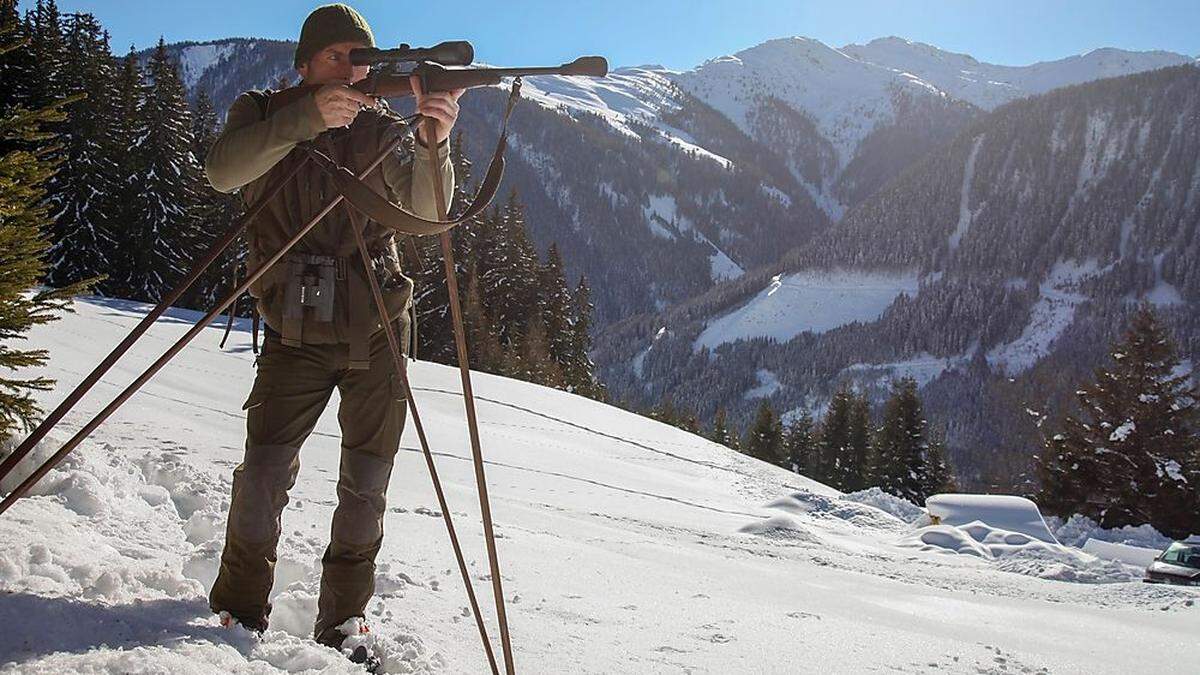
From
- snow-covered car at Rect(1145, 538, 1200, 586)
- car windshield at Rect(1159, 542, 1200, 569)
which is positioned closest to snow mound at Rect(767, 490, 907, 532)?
snow-covered car at Rect(1145, 538, 1200, 586)

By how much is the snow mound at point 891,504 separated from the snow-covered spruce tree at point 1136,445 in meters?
14.2

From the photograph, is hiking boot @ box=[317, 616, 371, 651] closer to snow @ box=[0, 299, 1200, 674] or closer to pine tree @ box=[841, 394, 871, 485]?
snow @ box=[0, 299, 1200, 674]

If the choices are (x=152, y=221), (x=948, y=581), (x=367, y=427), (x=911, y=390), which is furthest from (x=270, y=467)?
(x=911, y=390)

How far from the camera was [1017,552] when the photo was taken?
11.0 metres

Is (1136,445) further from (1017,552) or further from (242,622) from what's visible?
(242,622)

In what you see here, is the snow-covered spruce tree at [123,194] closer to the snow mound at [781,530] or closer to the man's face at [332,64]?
the snow mound at [781,530]

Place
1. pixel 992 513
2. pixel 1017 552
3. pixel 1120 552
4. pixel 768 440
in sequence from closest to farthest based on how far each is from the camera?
pixel 1017 552 → pixel 992 513 → pixel 1120 552 → pixel 768 440

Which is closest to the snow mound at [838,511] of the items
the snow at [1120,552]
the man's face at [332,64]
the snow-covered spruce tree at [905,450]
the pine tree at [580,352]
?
the snow at [1120,552]

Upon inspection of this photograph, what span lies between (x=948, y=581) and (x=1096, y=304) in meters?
224

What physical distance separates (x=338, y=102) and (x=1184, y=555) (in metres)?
14.6

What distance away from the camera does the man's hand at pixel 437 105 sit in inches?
92.6

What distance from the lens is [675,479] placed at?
1446 centimetres

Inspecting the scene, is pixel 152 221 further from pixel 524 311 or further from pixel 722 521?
pixel 722 521

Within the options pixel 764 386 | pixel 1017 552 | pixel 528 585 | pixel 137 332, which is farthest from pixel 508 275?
pixel 764 386
